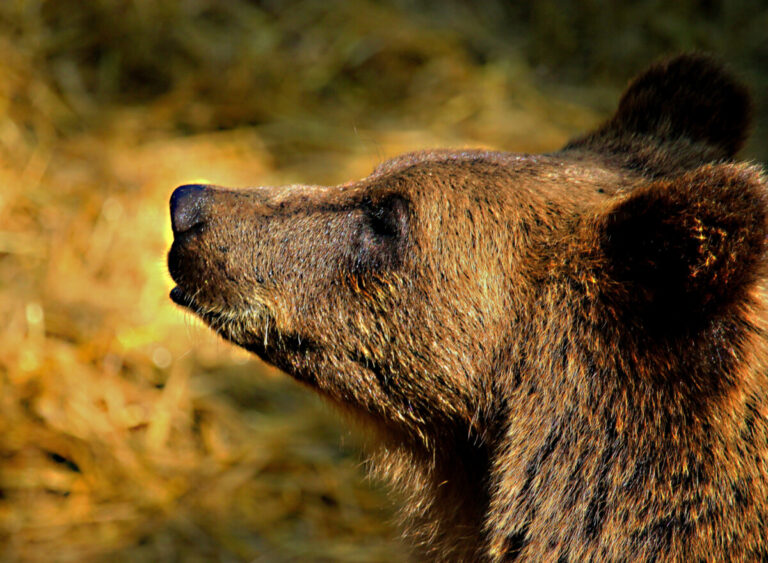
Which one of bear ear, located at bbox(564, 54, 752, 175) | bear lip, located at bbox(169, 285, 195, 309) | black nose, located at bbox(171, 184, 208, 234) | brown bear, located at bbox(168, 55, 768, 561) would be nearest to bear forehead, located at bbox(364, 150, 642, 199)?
brown bear, located at bbox(168, 55, 768, 561)

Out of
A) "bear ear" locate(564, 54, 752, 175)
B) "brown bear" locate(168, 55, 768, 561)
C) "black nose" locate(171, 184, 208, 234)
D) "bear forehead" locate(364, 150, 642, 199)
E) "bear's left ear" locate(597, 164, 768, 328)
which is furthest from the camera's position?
"bear ear" locate(564, 54, 752, 175)

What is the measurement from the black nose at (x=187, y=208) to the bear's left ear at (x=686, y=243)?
1198 mm

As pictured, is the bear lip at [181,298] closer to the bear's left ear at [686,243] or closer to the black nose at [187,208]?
the black nose at [187,208]

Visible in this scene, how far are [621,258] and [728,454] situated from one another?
21.5 inches

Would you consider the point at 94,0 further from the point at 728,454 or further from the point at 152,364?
the point at 728,454

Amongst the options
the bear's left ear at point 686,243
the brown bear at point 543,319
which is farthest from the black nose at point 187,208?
the bear's left ear at point 686,243

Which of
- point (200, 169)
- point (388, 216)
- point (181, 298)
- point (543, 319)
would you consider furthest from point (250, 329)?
point (200, 169)

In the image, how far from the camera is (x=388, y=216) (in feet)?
8.02

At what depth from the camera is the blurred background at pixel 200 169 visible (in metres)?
3.77

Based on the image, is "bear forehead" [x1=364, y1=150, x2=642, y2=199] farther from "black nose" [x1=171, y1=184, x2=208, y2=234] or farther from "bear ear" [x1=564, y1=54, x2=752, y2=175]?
"black nose" [x1=171, y1=184, x2=208, y2=234]

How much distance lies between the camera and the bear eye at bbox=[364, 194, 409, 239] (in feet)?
7.93

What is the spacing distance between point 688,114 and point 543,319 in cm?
105

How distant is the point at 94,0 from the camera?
17.4 ft

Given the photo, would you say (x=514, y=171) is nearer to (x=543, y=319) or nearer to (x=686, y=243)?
(x=543, y=319)
